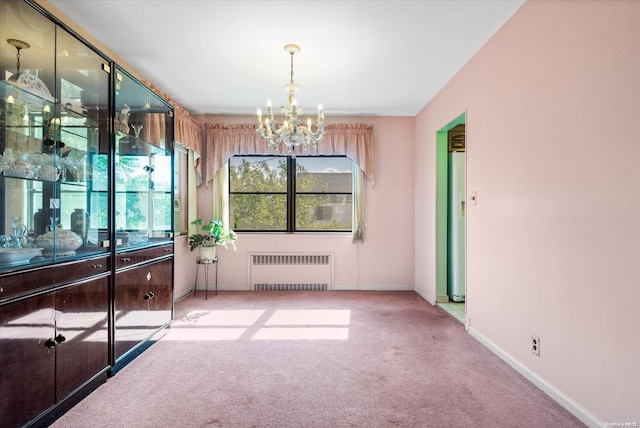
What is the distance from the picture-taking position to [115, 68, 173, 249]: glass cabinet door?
2807 mm

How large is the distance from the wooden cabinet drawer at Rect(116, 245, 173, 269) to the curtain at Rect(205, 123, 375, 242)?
1911 millimetres

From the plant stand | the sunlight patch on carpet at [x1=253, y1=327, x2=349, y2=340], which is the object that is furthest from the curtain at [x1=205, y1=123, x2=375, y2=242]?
the sunlight patch on carpet at [x1=253, y1=327, x2=349, y2=340]

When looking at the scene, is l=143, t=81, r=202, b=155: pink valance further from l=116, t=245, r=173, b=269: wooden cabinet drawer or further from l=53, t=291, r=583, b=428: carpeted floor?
l=53, t=291, r=583, b=428: carpeted floor

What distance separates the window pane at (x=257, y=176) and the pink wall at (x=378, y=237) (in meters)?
0.50

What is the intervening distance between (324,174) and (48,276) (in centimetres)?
408

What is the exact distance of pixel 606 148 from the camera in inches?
71.5

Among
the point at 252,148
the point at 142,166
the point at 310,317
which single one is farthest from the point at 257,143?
the point at 310,317

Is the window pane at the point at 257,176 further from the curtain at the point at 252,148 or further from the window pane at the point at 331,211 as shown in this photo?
the window pane at the point at 331,211

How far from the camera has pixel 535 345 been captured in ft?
7.90

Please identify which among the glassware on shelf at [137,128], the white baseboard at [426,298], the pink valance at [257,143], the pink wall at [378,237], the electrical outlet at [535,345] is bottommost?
the white baseboard at [426,298]

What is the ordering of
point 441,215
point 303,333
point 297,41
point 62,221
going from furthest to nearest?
1. point 441,215
2. point 303,333
3. point 297,41
4. point 62,221

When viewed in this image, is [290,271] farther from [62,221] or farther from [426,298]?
[62,221]

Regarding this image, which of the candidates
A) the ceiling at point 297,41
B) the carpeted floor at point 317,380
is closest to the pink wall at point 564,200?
the carpeted floor at point 317,380

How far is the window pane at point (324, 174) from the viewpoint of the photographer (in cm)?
555
